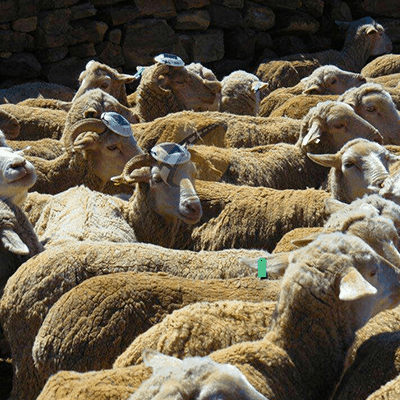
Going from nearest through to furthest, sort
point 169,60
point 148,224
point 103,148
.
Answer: point 148,224 → point 103,148 → point 169,60

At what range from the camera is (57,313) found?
465cm

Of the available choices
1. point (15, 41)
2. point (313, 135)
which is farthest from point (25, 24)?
point (313, 135)

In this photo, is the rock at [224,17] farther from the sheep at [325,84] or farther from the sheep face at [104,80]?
the sheep face at [104,80]

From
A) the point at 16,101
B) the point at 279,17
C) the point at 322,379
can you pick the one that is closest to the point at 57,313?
the point at 322,379

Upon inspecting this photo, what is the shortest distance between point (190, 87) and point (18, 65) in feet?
11.3

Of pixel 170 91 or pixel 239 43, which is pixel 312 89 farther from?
pixel 239 43

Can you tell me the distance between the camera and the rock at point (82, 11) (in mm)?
12812

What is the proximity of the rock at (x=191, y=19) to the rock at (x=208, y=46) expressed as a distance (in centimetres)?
16

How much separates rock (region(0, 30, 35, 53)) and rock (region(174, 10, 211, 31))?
6.28 ft

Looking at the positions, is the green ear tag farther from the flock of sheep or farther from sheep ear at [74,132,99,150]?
sheep ear at [74,132,99,150]

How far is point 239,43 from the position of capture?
14.0 m

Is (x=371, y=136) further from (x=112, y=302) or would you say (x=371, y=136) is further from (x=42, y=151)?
(x=112, y=302)

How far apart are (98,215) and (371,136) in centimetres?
235

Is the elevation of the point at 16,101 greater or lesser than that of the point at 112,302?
lesser
